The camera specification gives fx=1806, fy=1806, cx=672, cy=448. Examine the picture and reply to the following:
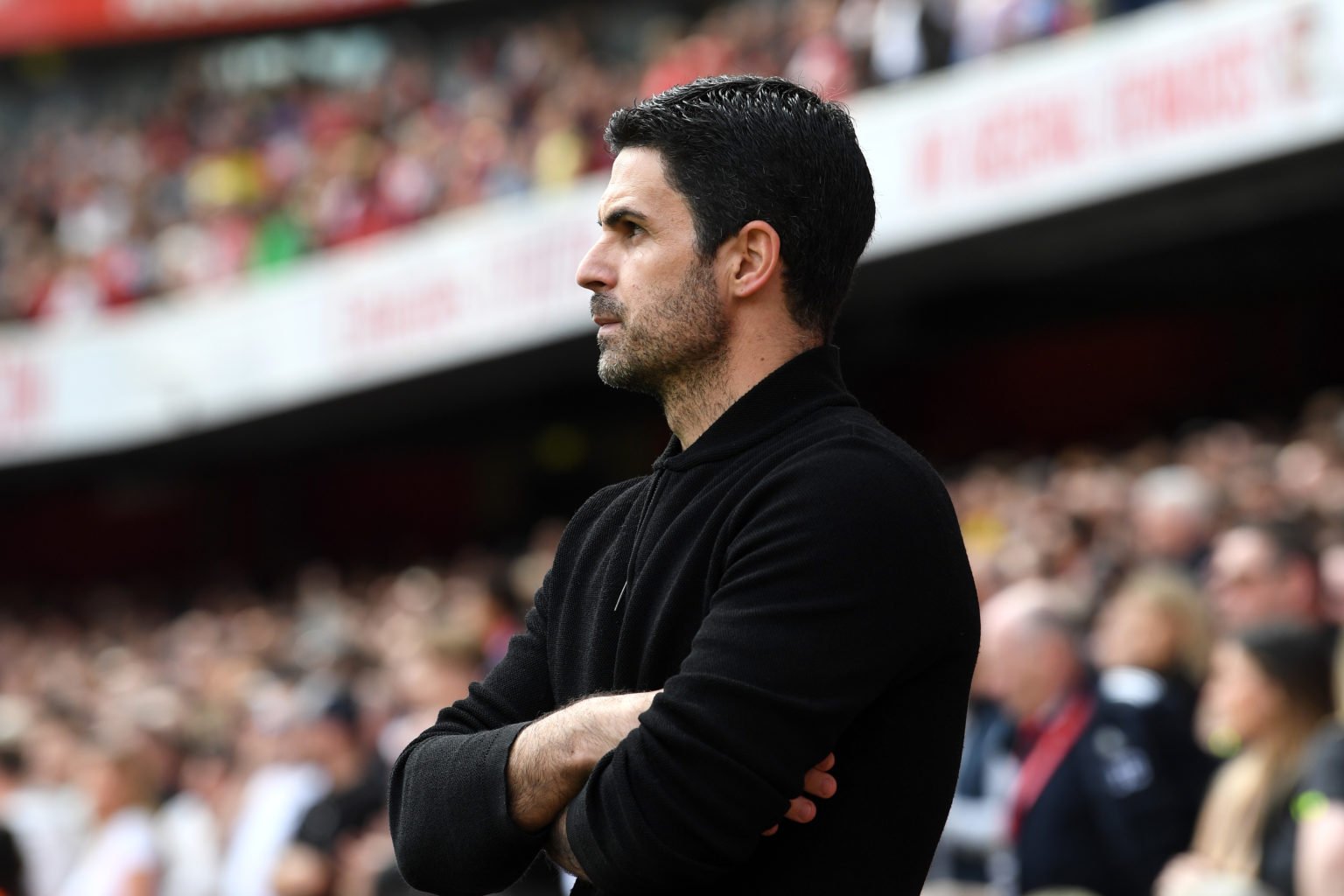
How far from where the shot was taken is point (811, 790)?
61.4 inches

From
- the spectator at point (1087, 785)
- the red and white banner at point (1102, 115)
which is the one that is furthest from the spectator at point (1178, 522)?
the red and white banner at point (1102, 115)

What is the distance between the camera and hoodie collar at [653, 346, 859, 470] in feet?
5.57

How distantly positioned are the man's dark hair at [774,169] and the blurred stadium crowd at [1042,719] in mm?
1721

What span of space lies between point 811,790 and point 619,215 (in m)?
0.58

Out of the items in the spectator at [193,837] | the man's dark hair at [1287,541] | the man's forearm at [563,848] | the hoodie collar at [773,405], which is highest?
the hoodie collar at [773,405]

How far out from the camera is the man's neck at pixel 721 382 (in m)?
1.73

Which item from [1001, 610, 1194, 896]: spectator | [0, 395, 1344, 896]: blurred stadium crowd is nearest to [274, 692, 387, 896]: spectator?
[0, 395, 1344, 896]: blurred stadium crowd

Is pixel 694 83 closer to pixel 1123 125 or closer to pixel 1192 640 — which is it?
pixel 1192 640

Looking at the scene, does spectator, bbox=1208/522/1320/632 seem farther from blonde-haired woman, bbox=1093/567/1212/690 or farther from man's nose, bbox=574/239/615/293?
man's nose, bbox=574/239/615/293

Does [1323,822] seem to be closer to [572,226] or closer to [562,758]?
[562,758]

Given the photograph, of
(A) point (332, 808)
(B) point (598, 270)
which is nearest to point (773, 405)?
(B) point (598, 270)

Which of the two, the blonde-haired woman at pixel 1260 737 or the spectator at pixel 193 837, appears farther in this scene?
the spectator at pixel 193 837

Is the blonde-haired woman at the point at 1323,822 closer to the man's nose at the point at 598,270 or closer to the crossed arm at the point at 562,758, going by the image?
the crossed arm at the point at 562,758

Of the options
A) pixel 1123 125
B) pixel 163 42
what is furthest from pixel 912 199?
pixel 163 42
